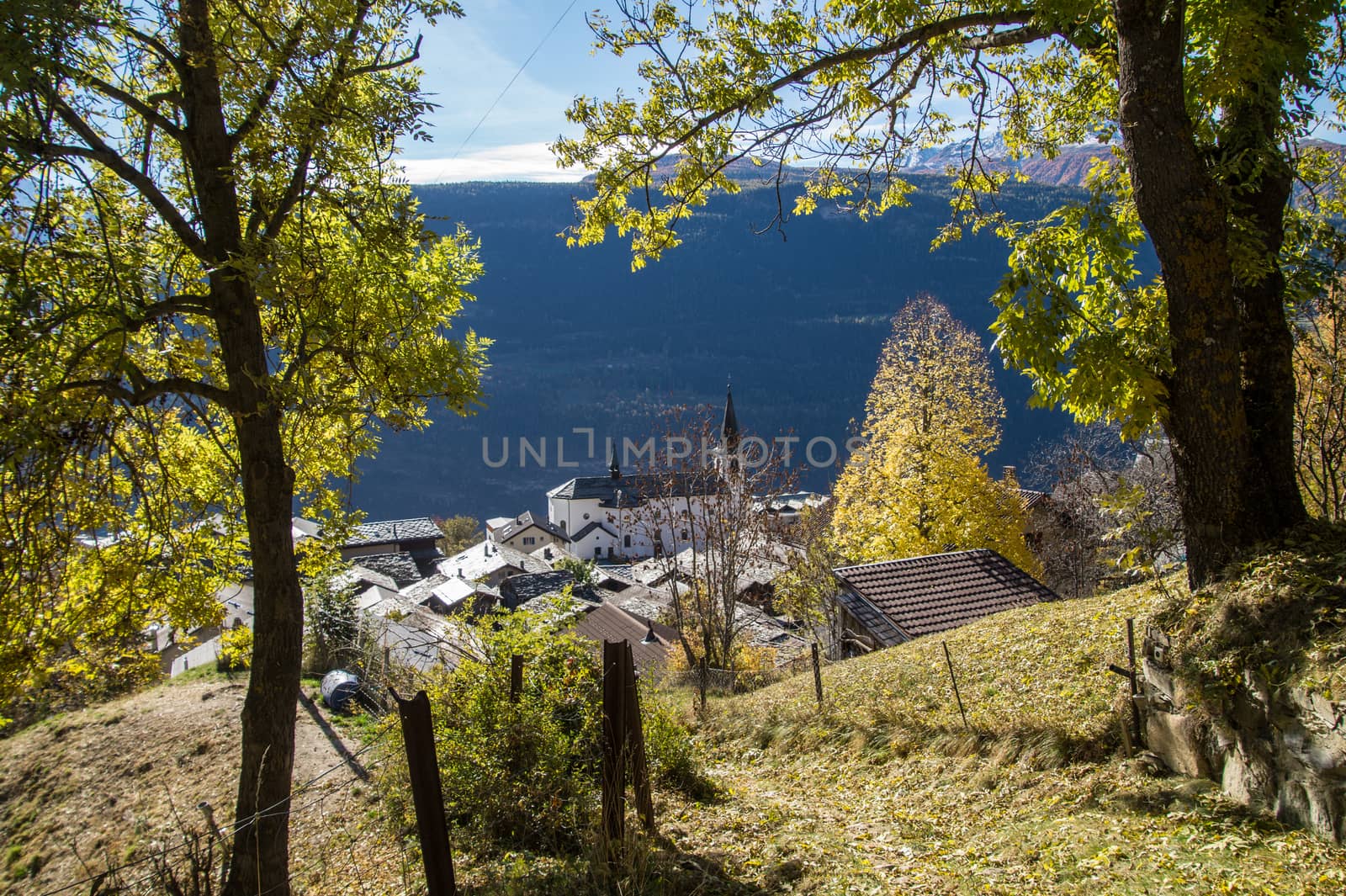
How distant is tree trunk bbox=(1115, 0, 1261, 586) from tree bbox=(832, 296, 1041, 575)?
16.5 metres

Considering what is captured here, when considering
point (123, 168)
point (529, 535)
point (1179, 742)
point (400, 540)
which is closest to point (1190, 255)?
point (1179, 742)

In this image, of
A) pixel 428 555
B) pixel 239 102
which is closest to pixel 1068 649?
pixel 239 102

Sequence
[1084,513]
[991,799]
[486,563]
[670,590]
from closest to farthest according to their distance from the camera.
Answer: [991,799] < [670,590] < [1084,513] < [486,563]

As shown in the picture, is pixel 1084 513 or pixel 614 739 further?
pixel 1084 513

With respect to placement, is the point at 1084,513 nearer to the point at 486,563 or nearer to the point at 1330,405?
the point at 1330,405

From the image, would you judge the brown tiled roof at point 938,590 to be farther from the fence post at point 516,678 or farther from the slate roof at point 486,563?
the slate roof at point 486,563

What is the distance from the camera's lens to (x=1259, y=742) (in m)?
3.98

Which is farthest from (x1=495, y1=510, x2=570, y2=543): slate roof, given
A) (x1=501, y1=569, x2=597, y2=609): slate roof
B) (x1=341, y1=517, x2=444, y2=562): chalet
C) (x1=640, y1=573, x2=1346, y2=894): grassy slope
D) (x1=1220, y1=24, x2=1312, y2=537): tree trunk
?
(x1=1220, y1=24, x2=1312, y2=537): tree trunk

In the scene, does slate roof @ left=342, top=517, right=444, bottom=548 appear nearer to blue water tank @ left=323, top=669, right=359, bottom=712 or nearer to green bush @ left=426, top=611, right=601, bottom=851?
blue water tank @ left=323, top=669, right=359, bottom=712

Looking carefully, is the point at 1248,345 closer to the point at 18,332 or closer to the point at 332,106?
the point at 332,106

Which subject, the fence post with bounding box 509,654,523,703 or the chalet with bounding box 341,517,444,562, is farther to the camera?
the chalet with bounding box 341,517,444,562

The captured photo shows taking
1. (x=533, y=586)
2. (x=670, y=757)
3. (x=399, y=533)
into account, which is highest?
(x=670, y=757)

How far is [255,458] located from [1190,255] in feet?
20.7

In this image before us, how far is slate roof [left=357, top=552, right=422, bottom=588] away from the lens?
5028 cm
